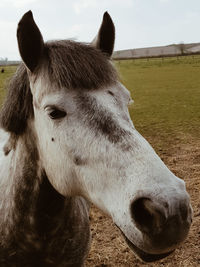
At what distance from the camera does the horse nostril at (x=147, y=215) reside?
4.21 ft

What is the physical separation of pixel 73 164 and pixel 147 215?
0.59m

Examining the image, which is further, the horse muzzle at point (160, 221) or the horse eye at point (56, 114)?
the horse eye at point (56, 114)

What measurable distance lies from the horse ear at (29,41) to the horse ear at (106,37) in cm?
49

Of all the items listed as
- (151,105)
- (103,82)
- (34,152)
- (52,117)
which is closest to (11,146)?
(34,152)

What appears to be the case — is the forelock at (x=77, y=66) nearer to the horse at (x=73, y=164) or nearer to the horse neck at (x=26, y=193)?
the horse at (x=73, y=164)

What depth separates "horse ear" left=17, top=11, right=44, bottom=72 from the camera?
5.77 ft

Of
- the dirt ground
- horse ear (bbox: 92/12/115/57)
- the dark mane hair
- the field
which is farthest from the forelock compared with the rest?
the dirt ground

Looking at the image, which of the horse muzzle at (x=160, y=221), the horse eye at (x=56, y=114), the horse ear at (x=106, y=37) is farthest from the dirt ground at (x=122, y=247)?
the horse ear at (x=106, y=37)

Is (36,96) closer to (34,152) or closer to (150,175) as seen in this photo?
(34,152)

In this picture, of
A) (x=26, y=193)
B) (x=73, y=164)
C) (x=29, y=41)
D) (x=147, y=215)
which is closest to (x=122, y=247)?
(x=26, y=193)

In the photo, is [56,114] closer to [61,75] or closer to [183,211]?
[61,75]

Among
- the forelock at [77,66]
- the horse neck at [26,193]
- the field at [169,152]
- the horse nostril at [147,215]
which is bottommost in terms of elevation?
the field at [169,152]

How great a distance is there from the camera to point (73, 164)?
1718 millimetres

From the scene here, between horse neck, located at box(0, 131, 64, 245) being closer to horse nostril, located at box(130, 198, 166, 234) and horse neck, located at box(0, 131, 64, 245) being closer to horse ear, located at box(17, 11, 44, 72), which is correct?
horse ear, located at box(17, 11, 44, 72)
